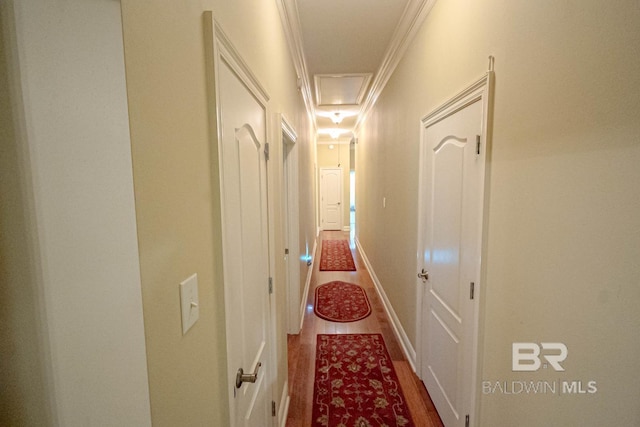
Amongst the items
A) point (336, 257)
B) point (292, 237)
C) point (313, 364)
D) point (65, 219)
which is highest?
point (65, 219)

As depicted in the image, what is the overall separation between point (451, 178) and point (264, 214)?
1.13 meters

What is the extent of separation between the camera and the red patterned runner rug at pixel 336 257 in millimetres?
5160

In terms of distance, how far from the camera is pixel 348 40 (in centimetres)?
258

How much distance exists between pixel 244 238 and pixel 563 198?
1.12 metres

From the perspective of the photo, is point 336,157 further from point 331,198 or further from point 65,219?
point 65,219

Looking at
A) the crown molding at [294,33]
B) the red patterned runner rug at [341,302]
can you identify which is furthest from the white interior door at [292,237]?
the crown molding at [294,33]

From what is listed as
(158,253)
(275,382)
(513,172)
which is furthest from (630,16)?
(275,382)

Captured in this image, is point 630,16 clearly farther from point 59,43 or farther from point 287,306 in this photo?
point 287,306

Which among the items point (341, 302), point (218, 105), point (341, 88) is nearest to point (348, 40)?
point (341, 88)

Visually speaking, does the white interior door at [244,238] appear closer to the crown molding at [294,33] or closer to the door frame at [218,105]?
the door frame at [218,105]

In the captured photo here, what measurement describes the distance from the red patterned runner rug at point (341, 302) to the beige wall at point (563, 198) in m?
2.03

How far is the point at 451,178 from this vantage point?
5.40ft

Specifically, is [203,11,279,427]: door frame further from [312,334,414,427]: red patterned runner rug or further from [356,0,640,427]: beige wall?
[312,334,414,427]: red patterned runner rug

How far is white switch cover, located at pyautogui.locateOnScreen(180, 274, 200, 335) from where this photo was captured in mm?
642
